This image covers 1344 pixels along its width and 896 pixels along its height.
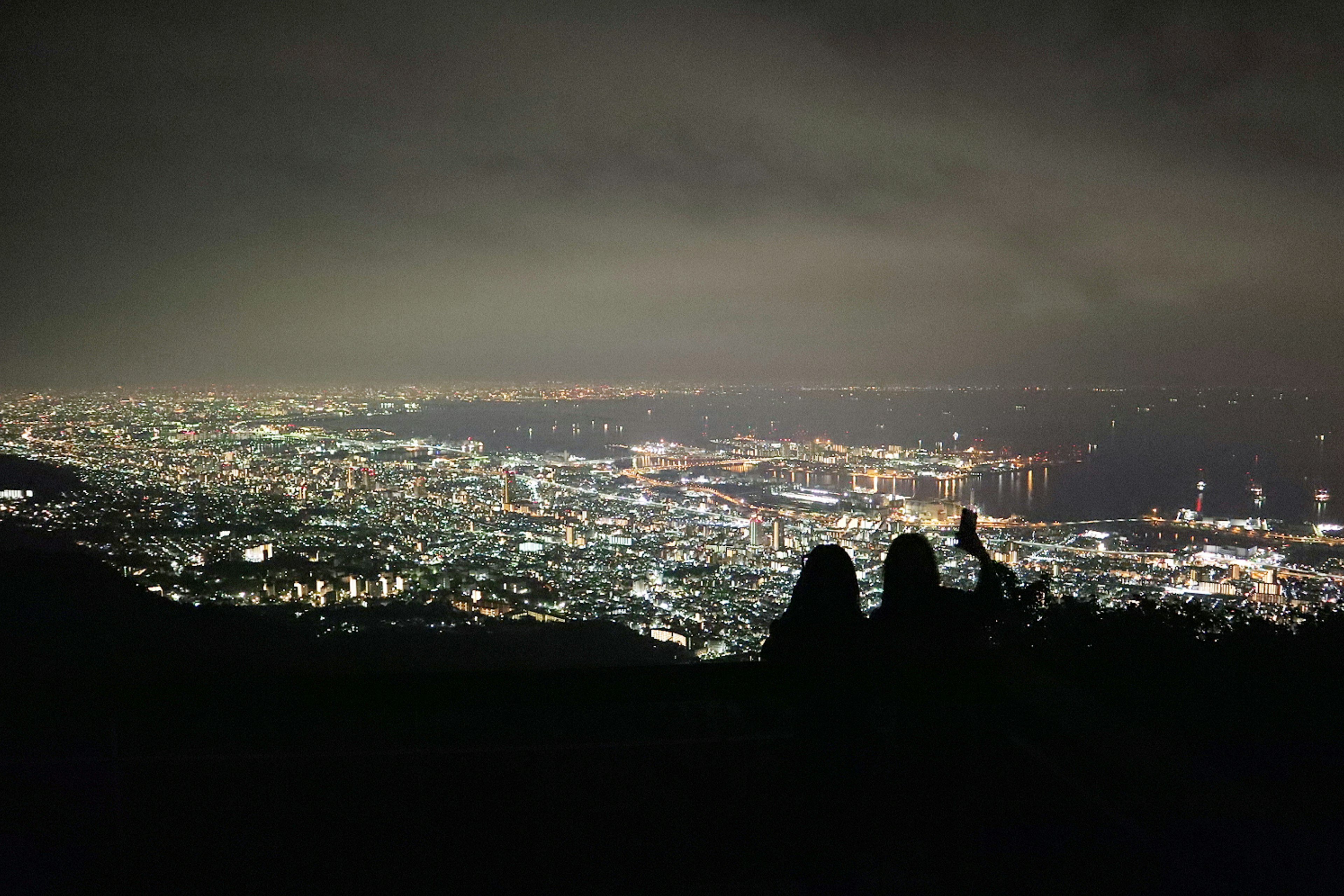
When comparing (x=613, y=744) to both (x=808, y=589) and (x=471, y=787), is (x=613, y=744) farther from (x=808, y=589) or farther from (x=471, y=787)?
(x=808, y=589)

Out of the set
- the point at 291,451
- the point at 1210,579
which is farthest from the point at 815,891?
the point at 291,451

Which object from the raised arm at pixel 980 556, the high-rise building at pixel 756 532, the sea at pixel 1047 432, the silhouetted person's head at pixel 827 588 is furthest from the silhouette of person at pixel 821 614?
the sea at pixel 1047 432

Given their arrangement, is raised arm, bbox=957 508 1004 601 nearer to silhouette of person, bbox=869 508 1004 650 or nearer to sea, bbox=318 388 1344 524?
silhouette of person, bbox=869 508 1004 650

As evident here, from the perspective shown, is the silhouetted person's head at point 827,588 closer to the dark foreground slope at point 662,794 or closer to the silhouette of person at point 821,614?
the silhouette of person at point 821,614

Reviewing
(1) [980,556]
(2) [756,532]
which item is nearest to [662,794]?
(1) [980,556]

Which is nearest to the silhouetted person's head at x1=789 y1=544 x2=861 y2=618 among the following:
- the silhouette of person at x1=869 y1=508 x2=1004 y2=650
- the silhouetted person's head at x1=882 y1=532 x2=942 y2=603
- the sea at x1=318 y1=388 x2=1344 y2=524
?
the silhouette of person at x1=869 y1=508 x2=1004 y2=650

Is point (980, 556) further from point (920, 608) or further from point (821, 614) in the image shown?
point (821, 614)
